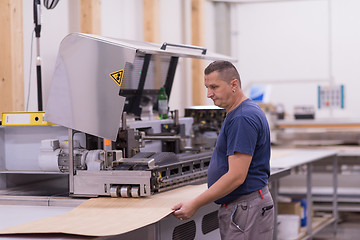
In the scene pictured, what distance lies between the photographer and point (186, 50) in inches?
131

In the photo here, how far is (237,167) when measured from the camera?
237 cm

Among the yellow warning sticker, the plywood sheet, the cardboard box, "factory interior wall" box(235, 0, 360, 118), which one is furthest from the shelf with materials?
the yellow warning sticker

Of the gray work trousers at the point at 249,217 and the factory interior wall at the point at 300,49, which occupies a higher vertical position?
the factory interior wall at the point at 300,49

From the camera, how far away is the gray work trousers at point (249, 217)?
2508 millimetres

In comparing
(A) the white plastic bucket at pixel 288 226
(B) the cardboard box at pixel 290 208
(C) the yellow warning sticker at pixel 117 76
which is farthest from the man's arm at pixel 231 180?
(B) the cardboard box at pixel 290 208

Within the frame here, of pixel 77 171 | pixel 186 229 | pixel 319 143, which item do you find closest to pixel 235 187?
pixel 186 229

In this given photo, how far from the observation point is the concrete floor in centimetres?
582

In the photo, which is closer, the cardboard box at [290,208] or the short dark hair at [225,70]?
the short dark hair at [225,70]

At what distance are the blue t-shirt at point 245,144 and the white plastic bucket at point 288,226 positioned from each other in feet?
8.56

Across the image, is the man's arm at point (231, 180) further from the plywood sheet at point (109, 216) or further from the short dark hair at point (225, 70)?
the short dark hair at point (225, 70)

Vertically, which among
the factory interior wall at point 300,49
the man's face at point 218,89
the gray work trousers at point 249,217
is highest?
the factory interior wall at point 300,49

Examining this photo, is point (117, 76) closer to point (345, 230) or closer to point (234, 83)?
point (234, 83)

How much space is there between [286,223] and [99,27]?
7.78ft

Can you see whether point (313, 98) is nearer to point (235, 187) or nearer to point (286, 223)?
point (286, 223)
